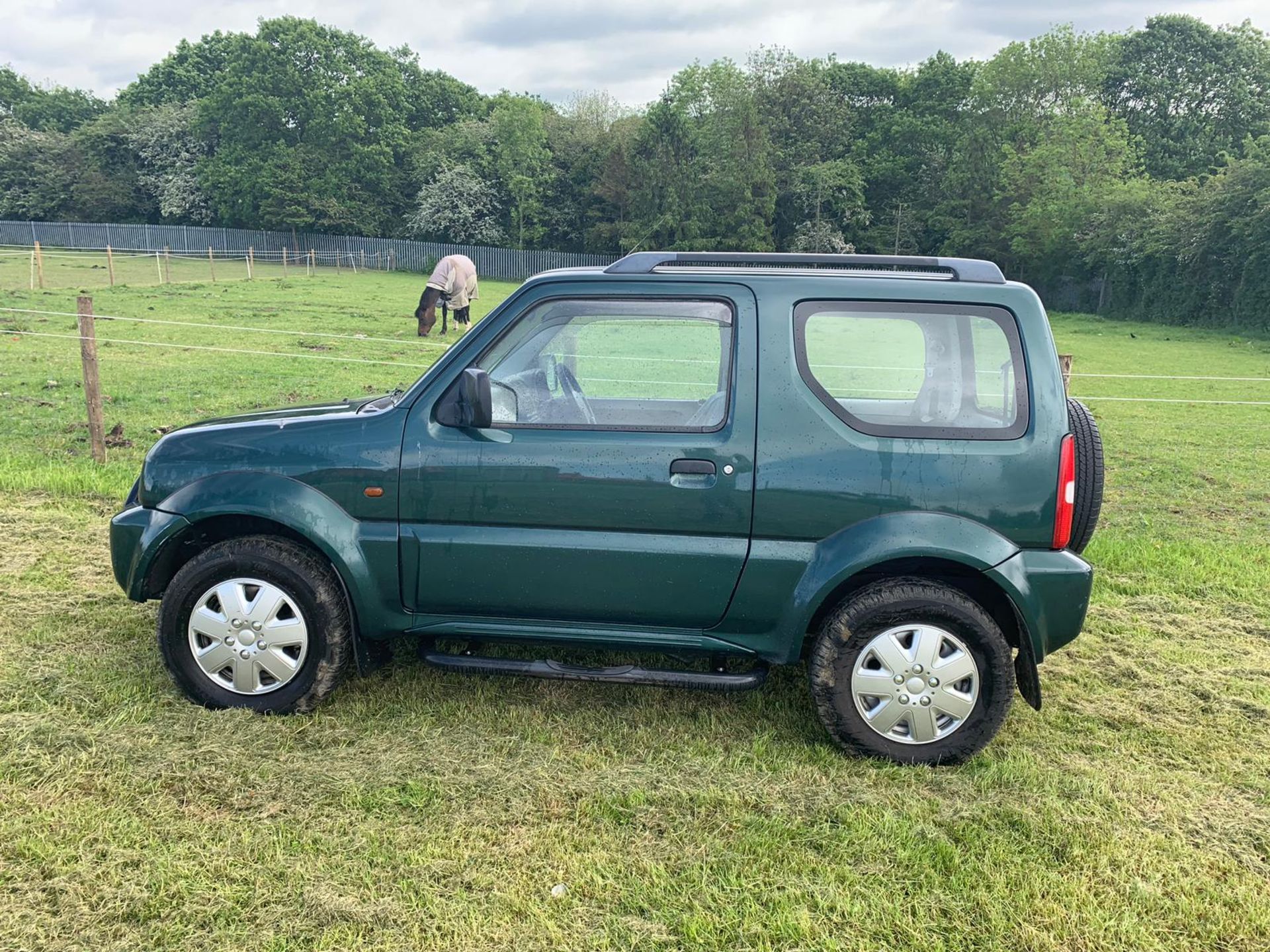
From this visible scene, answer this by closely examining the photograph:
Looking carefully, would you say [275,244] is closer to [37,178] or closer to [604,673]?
[37,178]

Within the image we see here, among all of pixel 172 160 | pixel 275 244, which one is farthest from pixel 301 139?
pixel 275 244

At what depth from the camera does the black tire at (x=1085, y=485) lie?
3.90 m

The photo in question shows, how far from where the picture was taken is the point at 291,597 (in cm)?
400

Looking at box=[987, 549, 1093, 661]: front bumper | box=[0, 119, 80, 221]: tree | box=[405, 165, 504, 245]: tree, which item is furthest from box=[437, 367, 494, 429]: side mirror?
box=[0, 119, 80, 221]: tree

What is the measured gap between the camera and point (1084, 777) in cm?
378

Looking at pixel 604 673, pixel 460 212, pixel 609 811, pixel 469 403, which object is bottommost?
pixel 609 811

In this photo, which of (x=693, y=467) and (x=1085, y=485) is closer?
→ (x=693, y=467)

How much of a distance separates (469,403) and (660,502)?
32.6 inches

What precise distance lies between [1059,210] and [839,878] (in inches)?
1902

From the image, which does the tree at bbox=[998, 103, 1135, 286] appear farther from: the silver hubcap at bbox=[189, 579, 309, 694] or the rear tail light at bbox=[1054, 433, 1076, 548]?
the silver hubcap at bbox=[189, 579, 309, 694]

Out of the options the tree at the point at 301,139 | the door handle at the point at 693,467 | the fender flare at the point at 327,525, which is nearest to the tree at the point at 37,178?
the tree at the point at 301,139

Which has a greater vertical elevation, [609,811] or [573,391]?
[573,391]

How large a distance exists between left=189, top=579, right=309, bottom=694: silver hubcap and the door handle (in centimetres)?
165

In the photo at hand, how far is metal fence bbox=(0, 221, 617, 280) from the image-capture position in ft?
186
